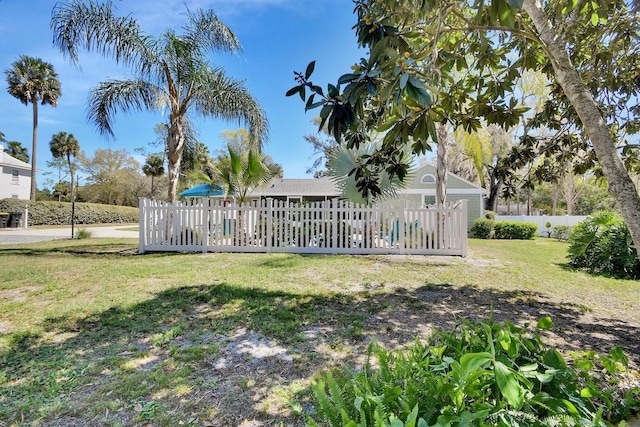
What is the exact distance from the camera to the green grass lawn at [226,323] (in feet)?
7.12

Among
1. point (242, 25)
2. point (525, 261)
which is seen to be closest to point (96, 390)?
point (525, 261)

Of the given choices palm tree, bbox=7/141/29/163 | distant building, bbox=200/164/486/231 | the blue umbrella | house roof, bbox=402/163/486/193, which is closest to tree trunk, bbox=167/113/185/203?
the blue umbrella

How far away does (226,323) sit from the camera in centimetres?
360

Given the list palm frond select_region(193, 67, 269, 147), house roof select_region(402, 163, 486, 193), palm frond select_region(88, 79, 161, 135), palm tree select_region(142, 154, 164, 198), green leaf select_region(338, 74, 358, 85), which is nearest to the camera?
green leaf select_region(338, 74, 358, 85)

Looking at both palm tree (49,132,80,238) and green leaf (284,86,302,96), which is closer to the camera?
green leaf (284,86,302,96)

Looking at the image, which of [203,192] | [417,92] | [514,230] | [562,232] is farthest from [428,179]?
[417,92]

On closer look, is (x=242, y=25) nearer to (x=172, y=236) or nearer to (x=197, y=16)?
(x=197, y=16)

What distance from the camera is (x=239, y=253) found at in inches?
339

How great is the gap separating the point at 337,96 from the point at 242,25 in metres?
9.01

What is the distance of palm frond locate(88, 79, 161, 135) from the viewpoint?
9109 mm

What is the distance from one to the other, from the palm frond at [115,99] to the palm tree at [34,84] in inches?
874

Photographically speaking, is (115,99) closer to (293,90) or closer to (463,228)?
(293,90)

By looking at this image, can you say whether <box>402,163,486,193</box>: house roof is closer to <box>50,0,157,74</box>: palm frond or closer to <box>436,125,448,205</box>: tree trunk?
<box>436,125,448,205</box>: tree trunk

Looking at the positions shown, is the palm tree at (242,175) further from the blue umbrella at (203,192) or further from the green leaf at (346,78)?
the green leaf at (346,78)
